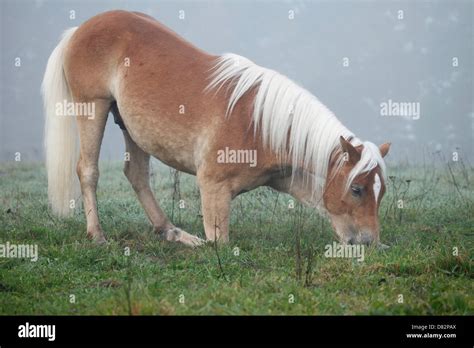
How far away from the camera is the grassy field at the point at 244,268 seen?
167 inches

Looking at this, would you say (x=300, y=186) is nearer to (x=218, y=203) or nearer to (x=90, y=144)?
(x=218, y=203)

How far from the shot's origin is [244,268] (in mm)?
→ 5086

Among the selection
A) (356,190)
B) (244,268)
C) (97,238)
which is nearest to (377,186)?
(356,190)

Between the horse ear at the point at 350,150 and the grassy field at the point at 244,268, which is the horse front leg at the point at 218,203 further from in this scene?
the horse ear at the point at 350,150

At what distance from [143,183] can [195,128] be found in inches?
47.7

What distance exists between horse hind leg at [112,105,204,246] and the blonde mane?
1.37 meters

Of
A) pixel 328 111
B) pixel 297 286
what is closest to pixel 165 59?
pixel 328 111

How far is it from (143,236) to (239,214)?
1.36 metres

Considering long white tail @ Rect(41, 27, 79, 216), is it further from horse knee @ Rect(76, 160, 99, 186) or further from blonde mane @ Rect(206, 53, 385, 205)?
blonde mane @ Rect(206, 53, 385, 205)

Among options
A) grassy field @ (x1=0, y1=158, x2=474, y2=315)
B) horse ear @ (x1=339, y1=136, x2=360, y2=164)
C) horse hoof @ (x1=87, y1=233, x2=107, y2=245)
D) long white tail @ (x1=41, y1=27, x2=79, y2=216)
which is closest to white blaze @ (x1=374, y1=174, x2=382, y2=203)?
horse ear @ (x1=339, y1=136, x2=360, y2=164)

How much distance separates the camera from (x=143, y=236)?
623cm

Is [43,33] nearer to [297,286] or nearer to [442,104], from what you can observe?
[442,104]

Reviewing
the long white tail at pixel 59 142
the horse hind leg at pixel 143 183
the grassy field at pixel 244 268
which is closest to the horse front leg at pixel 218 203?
the grassy field at pixel 244 268

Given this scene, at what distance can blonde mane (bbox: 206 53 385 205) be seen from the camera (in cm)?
550
